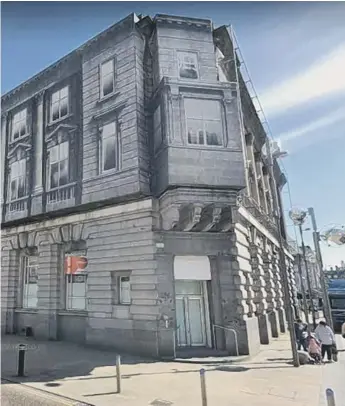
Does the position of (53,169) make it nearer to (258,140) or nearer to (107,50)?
(107,50)

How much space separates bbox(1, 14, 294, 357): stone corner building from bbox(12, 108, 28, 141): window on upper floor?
3.54ft

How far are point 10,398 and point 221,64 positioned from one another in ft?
57.5

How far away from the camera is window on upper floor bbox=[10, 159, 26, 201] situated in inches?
812

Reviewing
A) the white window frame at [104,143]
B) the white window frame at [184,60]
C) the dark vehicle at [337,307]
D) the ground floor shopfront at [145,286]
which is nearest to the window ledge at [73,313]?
the ground floor shopfront at [145,286]

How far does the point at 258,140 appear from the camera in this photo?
2569cm

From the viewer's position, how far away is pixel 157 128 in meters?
15.5

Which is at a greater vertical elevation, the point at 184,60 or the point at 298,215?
the point at 184,60

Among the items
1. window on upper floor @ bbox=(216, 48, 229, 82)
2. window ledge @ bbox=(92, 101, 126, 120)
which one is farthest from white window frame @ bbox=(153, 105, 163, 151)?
window on upper floor @ bbox=(216, 48, 229, 82)

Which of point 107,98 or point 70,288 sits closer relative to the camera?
point 107,98

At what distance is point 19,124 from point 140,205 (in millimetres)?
12222

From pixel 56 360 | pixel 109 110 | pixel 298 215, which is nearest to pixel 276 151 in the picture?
pixel 298 215

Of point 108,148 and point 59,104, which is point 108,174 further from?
point 59,104

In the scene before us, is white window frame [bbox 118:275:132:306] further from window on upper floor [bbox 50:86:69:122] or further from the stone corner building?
window on upper floor [bbox 50:86:69:122]

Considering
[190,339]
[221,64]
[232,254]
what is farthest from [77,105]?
[190,339]
